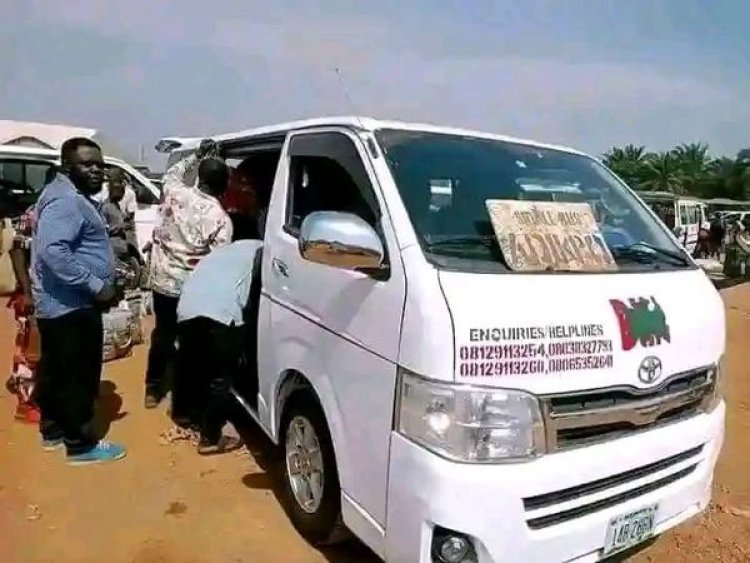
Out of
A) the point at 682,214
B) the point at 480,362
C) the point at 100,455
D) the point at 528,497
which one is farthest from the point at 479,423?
the point at 682,214

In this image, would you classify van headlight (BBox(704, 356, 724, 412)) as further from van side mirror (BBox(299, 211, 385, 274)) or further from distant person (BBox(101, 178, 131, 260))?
distant person (BBox(101, 178, 131, 260))

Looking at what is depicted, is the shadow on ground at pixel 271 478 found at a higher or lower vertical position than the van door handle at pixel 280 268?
lower

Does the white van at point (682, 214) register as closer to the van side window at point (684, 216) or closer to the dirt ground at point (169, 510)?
the van side window at point (684, 216)

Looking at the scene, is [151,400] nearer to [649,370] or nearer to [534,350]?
[534,350]

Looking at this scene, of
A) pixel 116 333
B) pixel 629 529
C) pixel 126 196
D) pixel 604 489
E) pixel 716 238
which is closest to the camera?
pixel 604 489

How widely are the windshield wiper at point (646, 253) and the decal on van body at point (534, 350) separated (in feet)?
2.37

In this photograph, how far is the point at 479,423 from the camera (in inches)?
92.6

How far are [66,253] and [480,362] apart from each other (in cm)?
246

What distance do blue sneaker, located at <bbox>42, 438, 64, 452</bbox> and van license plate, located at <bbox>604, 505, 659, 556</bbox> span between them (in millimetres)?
3289

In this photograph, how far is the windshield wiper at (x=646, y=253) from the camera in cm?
318

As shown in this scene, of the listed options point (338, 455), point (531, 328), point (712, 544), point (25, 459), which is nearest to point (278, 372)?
point (338, 455)

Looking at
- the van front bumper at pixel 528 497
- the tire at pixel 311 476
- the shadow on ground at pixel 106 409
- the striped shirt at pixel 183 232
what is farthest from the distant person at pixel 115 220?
the van front bumper at pixel 528 497

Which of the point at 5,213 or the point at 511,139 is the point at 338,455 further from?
the point at 5,213

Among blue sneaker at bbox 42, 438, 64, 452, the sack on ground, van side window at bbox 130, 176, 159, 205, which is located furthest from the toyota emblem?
van side window at bbox 130, 176, 159, 205
